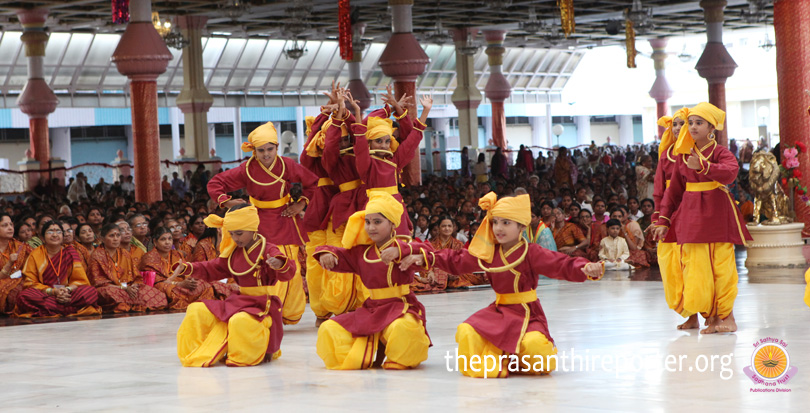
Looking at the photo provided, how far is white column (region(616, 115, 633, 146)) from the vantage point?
142 ft

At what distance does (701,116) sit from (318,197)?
8.14 ft

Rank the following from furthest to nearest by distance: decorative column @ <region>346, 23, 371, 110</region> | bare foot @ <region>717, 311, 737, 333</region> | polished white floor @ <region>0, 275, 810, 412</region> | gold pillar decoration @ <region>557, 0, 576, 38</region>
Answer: decorative column @ <region>346, 23, 371, 110</region> → gold pillar decoration @ <region>557, 0, 576, 38</region> → bare foot @ <region>717, 311, 737, 333</region> → polished white floor @ <region>0, 275, 810, 412</region>

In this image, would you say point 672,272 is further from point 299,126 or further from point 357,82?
point 299,126

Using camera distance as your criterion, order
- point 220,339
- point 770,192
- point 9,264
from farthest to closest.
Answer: point 770,192, point 9,264, point 220,339

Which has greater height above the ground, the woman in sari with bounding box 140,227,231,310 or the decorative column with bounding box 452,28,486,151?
the decorative column with bounding box 452,28,486,151

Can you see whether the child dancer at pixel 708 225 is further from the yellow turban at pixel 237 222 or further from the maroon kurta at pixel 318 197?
the yellow turban at pixel 237 222

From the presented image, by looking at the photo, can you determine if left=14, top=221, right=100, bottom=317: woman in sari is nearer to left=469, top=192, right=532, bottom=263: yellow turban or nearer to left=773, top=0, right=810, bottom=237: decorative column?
left=469, top=192, right=532, bottom=263: yellow turban

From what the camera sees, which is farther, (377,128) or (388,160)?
(388,160)

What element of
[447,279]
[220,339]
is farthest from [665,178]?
[447,279]

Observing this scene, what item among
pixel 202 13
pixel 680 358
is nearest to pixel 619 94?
pixel 202 13

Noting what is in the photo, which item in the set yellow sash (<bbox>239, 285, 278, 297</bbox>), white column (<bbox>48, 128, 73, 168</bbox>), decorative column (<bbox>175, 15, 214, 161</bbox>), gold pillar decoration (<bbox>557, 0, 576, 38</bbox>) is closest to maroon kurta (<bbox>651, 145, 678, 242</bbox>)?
yellow sash (<bbox>239, 285, 278, 297</bbox>)

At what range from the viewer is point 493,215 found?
186 inches

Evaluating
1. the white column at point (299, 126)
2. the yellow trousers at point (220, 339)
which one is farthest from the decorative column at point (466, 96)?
the yellow trousers at point (220, 339)

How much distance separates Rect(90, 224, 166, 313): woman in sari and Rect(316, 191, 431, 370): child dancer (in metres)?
3.92
